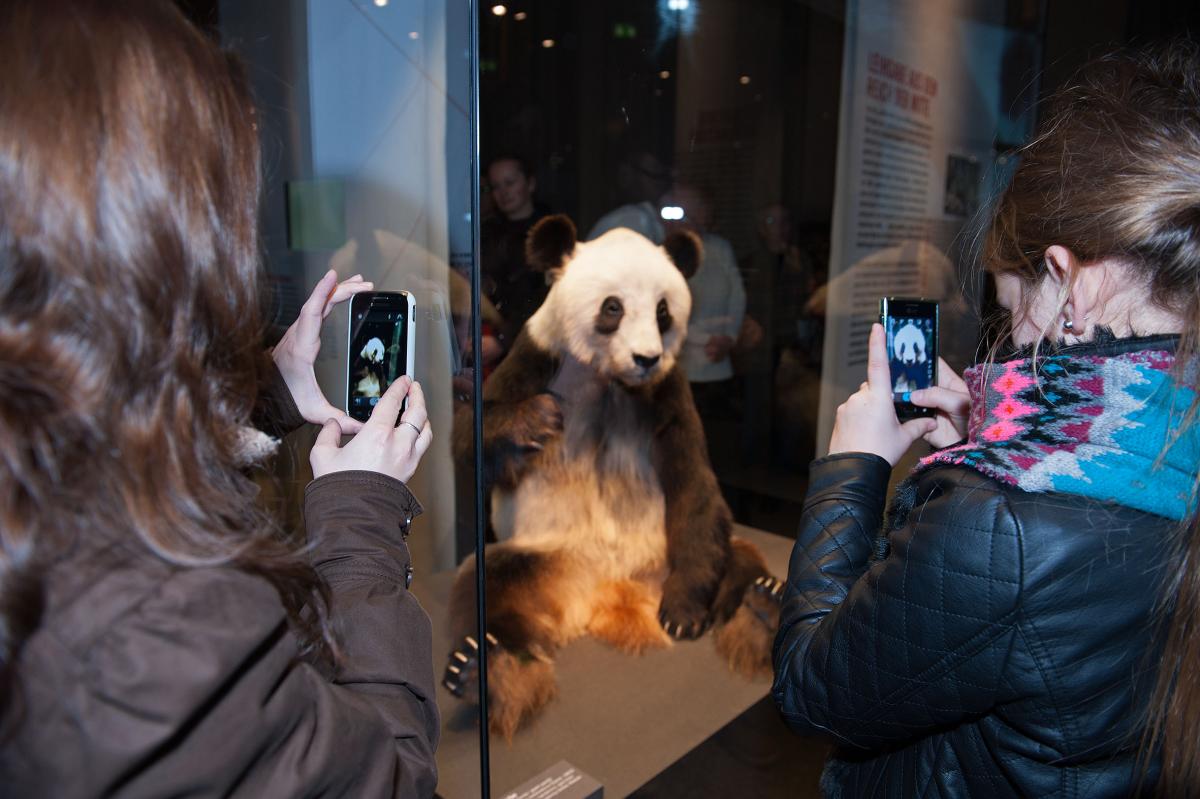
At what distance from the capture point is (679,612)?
1.92 meters

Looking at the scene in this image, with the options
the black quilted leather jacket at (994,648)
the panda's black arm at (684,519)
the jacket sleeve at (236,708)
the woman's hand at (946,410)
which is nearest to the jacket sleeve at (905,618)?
the black quilted leather jacket at (994,648)

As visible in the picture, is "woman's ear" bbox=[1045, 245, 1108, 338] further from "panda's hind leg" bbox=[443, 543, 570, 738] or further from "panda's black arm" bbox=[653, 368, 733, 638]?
"panda's hind leg" bbox=[443, 543, 570, 738]

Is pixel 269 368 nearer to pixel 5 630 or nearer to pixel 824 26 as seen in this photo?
pixel 5 630

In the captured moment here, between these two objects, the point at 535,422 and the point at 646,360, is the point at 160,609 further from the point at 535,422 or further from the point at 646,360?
the point at 646,360

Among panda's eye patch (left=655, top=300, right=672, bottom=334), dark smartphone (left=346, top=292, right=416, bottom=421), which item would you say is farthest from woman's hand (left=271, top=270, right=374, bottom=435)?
panda's eye patch (left=655, top=300, right=672, bottom=334)

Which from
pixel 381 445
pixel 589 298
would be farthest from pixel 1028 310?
pixel 589 298

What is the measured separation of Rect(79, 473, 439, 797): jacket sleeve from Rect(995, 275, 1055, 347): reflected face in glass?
2.45 ft

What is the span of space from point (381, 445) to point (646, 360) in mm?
992

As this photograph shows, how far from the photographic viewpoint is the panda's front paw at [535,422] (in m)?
1.69

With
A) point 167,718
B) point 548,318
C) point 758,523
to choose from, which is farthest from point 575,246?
point 167,718

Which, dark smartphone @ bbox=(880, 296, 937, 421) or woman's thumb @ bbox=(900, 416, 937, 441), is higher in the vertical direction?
dark smartphone @ bbox=(880, 296, 937, 421)

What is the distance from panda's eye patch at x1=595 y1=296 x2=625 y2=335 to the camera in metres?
1.72

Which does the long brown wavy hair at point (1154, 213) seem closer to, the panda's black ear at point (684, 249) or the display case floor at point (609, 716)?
the panda's black ear at point (684, 249)

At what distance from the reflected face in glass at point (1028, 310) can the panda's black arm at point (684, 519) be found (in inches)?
39.9
